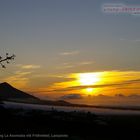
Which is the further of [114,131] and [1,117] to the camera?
[1,117]

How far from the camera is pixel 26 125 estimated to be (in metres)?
50.0

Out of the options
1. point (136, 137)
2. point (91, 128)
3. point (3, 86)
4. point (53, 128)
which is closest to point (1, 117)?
point (53, 128)

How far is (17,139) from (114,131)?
1642cm

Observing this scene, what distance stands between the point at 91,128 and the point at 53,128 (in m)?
6.03

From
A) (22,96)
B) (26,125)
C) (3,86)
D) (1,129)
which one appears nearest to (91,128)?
(26,125)

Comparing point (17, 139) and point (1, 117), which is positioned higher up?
point (1, 117)

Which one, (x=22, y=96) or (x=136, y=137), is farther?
(x=22, y=96)

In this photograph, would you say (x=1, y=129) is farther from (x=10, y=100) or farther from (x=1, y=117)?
(x=10, y=100)

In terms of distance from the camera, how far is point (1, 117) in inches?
2080

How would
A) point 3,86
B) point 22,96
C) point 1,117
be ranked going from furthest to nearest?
1. point 22,96
2. point 3,86
3. point 1,117

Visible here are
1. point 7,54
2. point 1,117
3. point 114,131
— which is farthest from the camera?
point 1,117

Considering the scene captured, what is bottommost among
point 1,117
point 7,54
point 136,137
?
point 136,137

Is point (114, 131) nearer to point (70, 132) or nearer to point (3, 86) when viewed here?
point (70, 132)

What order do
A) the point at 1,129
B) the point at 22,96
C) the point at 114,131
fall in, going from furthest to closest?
the point at 22,96, the point at 114,131, the point at 1,129
